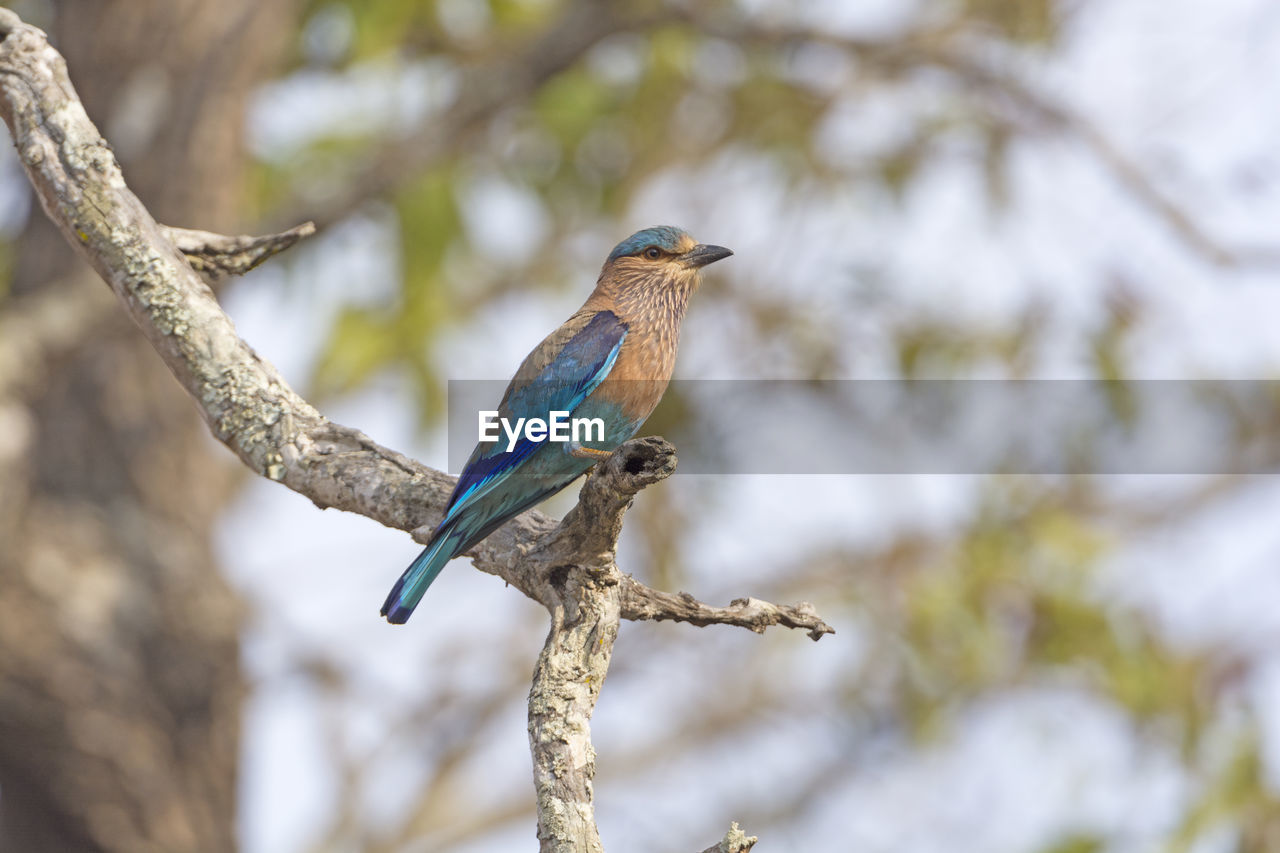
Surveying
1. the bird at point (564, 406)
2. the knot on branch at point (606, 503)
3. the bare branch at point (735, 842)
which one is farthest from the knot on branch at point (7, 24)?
the bare branch at point (735, 842)

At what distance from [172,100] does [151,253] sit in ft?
18.8

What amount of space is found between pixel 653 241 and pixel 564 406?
75 cm

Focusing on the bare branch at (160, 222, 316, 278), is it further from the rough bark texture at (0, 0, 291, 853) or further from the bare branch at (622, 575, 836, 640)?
the rough bark texture at (0, 0, 291, 853)

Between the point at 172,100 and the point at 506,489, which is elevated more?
the point at 172,100

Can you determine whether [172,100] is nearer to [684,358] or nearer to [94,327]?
[94,327]

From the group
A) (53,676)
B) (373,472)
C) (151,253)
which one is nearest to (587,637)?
(373,472)

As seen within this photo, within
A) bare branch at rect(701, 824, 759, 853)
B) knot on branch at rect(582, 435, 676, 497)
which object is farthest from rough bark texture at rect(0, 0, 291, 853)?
bare branch at rect(701, 824, 759, 853)

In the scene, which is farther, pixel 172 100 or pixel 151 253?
pixel 172 100

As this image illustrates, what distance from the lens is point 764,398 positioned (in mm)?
10102

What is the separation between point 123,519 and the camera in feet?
29.4

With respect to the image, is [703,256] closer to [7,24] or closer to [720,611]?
[720,611]

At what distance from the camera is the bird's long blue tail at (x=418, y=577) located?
3311 millimetres

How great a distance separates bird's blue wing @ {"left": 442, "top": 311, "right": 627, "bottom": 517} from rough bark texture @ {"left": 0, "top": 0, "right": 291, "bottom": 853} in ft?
15.9

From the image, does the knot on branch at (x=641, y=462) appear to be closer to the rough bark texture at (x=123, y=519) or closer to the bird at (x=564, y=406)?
the bird at (x=564, y=406)
